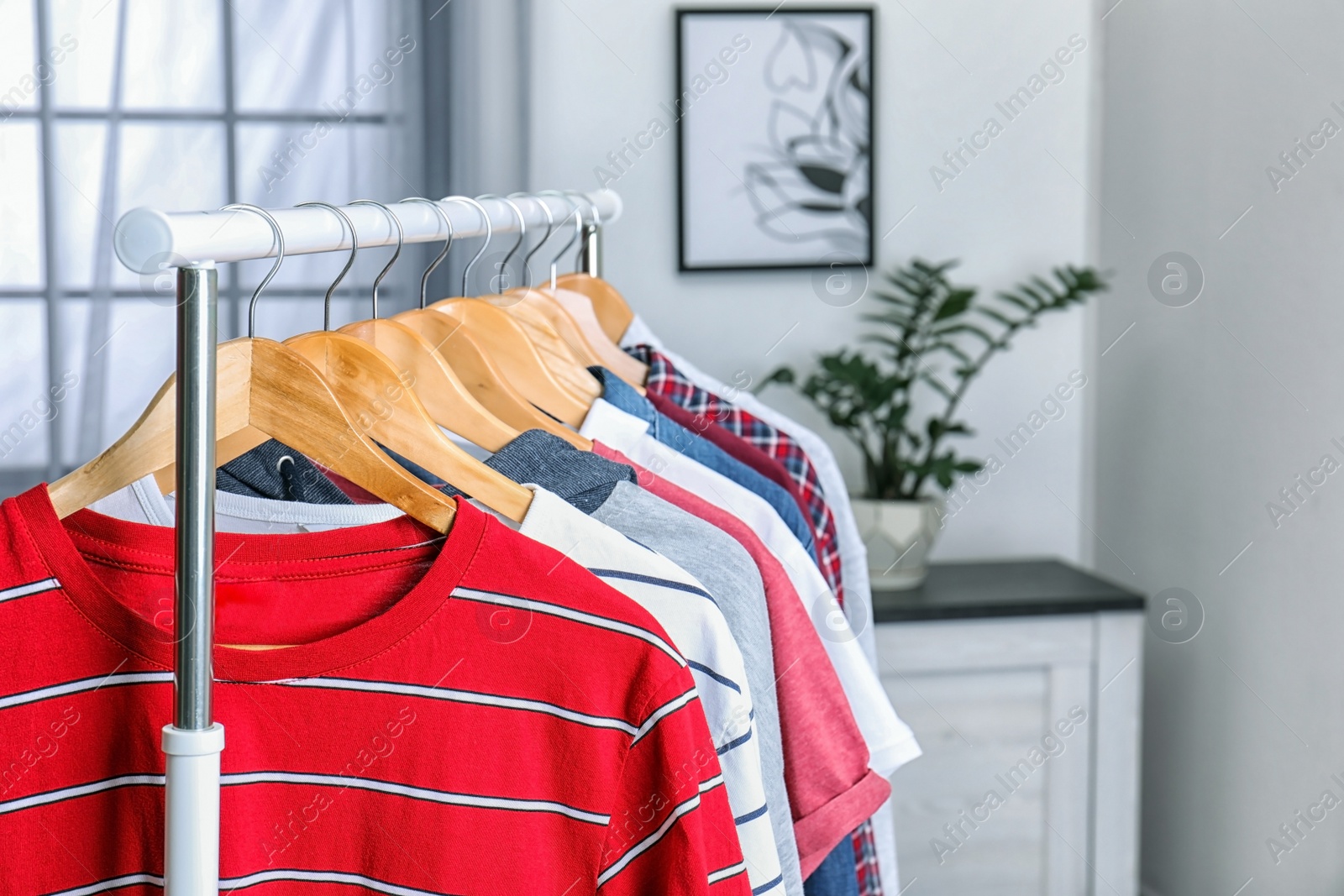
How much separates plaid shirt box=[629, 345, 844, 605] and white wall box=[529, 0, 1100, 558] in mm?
1118

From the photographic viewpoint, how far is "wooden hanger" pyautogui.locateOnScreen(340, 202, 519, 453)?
0.85 metres

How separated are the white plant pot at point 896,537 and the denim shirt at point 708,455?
1.03 metres

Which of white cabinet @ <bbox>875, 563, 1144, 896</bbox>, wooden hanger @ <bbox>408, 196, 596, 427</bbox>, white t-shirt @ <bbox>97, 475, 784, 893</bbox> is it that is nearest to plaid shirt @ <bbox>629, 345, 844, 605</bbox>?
wooden hanger @ <bbox>408, 196, 596, 427</bbox>

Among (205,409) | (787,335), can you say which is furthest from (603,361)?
(787,335)

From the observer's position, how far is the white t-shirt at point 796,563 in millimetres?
936

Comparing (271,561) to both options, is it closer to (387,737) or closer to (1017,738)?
(387,737)

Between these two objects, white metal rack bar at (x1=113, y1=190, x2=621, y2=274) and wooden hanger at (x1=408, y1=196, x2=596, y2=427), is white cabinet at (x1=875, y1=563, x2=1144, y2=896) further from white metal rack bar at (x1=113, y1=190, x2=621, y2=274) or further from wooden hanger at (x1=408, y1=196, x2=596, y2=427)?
white metal rack bar at (x1=113, y1=190, x2=621, y2=274)

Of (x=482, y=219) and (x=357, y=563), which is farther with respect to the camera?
(x=482, y=219)

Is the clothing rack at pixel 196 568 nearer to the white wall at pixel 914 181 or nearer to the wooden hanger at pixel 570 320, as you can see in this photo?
the wooden hanger at pixel 570 320

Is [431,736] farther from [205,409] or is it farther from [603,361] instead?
[603,361]

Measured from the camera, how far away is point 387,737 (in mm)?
655

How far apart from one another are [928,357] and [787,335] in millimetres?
288

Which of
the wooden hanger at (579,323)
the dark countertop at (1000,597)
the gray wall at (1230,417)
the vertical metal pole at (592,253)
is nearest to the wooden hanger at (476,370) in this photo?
the wooden hanger at (579,323)

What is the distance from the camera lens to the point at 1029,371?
243 centimetres
